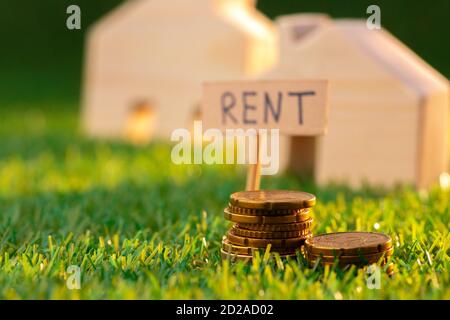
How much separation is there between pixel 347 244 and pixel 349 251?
→ 0.06 metres

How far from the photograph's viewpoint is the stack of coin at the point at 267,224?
2.47m

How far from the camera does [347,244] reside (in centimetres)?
244

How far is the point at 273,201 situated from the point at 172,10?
3917 millimetres

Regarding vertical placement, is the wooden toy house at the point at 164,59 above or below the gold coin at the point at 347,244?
above

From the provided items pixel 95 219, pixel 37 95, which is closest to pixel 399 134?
pixel 95 219

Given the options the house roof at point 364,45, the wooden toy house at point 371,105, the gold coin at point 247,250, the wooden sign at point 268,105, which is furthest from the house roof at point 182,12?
the gold coin at point 247,250

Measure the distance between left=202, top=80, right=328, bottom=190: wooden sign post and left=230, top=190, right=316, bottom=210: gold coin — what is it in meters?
0.37

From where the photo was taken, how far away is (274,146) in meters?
4.61

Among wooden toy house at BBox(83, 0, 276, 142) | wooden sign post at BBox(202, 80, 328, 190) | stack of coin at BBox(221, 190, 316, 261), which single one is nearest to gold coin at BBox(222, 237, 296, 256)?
stack of coin at BBox(221, 190, 316, 261)

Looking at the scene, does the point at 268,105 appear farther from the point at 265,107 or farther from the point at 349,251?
the point at 349,251

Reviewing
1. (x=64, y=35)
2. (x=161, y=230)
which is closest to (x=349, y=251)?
(x=161, y=230)

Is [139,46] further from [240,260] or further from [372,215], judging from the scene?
[240,260]

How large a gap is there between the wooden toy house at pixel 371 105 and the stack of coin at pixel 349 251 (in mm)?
1755

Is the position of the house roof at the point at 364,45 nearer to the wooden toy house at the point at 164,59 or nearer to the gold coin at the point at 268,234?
the wooden toy house at the point at 164,59
